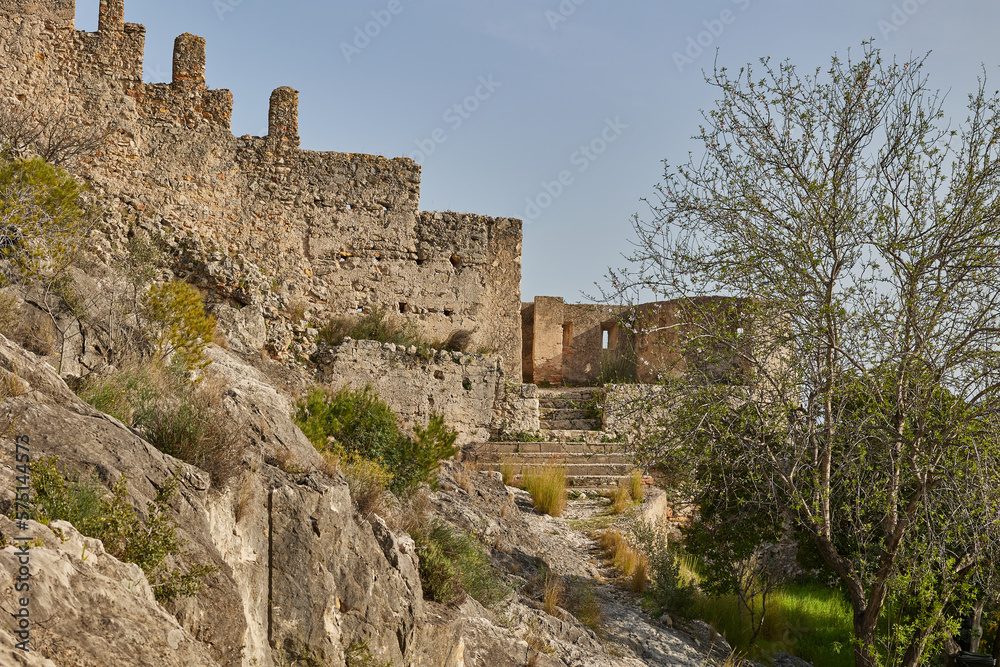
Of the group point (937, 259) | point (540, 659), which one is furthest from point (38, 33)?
point (937, 259)

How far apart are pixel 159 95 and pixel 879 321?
12.1 metres

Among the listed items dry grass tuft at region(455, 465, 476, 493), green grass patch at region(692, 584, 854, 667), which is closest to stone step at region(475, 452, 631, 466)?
dry grass tuft at region(455, 465, 476, 493)

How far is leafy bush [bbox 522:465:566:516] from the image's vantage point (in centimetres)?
1155

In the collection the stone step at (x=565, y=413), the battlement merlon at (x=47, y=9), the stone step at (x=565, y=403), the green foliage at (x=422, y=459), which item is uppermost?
the battlement merlon at (x=47, y=9)

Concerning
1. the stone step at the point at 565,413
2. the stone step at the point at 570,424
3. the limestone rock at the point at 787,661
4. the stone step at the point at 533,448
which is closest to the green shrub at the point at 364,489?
the limestone rock at the point at 787,661

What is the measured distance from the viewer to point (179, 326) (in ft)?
24.3

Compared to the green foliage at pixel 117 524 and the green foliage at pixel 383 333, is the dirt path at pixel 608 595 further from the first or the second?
the green foliage at pixel 117 524

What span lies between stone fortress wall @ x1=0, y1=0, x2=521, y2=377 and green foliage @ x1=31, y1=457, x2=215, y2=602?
972 cm

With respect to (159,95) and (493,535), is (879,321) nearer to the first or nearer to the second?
(493,535)

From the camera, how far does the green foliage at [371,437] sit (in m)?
8.90

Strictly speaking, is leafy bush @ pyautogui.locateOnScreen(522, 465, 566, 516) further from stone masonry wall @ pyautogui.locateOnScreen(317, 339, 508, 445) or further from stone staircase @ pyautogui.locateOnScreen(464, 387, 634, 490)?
stone masonry wall @ pyautogui.locateOnScreen(317, 339, 508, 445)

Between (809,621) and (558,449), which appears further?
(558,449)

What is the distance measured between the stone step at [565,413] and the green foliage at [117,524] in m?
12.3

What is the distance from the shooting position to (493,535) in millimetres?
9070
